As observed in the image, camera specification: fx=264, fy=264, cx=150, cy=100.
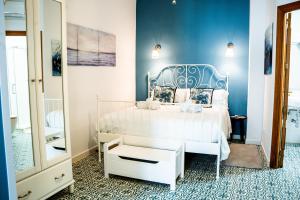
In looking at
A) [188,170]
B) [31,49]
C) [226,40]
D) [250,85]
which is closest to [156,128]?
[188,170]

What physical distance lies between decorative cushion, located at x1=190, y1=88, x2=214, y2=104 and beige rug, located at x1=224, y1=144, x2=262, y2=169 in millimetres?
892

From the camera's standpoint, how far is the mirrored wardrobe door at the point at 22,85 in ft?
6.84

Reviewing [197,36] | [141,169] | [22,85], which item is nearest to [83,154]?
[141,169]

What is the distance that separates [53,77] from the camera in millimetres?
2555

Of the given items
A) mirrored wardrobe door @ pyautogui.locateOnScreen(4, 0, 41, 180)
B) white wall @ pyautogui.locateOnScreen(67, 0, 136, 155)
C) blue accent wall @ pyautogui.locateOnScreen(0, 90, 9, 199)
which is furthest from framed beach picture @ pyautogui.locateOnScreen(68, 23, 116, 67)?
blue accent wall @ pyautogui.locateOnScreen(0, 90, 9, 199)

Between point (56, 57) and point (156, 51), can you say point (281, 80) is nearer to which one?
point (156, 51)

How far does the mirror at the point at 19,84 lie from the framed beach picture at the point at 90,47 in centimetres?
144

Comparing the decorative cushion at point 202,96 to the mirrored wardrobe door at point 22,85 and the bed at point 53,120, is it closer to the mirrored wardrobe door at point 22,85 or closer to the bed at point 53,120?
the bed at point 53,120

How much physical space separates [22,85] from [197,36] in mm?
3722

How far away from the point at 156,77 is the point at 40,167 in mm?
3478

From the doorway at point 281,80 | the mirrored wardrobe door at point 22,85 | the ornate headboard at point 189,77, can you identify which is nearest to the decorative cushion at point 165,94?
the ornate headboard at point 189,77

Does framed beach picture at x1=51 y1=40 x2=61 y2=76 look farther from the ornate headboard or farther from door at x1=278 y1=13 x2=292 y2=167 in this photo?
the ornate headboard

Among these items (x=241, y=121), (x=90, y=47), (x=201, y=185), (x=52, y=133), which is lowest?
(x=201, y=185)

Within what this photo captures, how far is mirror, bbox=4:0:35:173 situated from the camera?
2.08m
